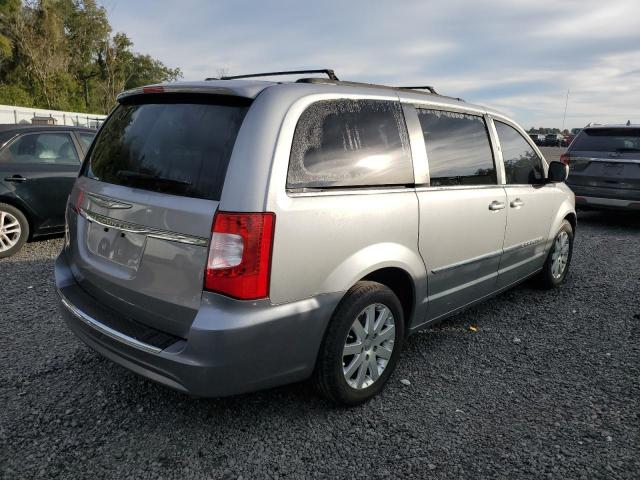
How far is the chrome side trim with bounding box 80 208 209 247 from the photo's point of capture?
84.6 inches

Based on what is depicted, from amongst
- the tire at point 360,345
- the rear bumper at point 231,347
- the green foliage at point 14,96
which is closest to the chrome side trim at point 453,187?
the tire at point 360,345

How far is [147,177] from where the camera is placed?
7.96 ft

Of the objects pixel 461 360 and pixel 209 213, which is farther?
pixel 461 360

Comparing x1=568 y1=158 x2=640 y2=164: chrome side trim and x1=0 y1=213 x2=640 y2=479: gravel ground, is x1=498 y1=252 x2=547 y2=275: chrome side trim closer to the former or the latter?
x1=0 y1=213 x2=640 y2=479: gravel ground

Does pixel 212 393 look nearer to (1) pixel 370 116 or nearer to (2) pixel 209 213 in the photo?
(2) pixel 209 213

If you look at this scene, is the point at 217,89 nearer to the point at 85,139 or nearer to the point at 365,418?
the point at 365,418

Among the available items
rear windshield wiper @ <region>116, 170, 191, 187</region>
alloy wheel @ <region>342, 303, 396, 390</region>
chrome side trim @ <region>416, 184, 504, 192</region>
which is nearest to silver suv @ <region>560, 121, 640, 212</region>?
chrome side trim @ <region>416, 184, 504, 192</region>

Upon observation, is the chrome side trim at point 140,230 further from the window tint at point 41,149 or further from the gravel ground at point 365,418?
the window tint at point 41,149

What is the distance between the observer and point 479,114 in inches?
146

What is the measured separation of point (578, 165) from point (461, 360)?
640 centimetres

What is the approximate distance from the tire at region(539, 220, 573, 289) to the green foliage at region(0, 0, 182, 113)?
43.3 metres

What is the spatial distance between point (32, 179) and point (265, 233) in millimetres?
4944

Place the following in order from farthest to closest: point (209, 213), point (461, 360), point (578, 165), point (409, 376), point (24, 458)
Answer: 1. point (578, 165)
2. point (461, 360)
3. point (409, 376)
4. point (24, 458)
5. point (209, 213)

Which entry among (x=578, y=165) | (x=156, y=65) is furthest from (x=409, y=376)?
(x=156, y=65)
